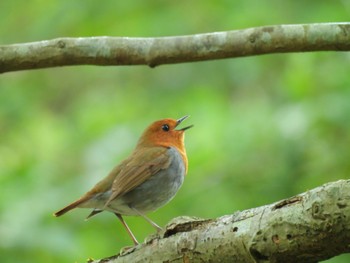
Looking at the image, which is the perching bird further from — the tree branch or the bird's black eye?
the tree branch

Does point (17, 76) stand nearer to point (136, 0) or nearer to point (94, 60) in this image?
point (136, 0)

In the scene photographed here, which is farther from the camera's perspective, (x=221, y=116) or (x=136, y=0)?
(x=136, y=0)

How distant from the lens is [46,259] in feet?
20.2

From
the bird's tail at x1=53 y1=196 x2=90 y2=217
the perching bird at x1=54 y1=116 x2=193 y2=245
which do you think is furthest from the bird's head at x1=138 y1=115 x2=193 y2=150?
the bird's tail at x1=53 y1=196 x2=90 y2=217

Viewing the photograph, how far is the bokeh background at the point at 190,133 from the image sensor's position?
20.0 ft

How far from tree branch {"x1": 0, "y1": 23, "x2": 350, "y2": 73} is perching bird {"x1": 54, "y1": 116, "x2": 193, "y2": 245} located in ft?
4.79

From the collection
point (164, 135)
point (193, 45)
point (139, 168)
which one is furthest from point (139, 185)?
point (193, 45)

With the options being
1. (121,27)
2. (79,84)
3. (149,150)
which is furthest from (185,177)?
(79,84)

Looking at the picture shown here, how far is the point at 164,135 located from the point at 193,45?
7.42 feet

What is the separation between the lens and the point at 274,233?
131 inches

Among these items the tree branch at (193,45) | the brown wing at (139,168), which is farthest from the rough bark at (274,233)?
the brown wing at (139,168)

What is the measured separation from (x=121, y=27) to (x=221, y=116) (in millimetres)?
2778

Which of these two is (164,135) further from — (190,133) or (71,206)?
(71,206)

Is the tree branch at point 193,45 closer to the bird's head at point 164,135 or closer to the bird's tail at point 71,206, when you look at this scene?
the bird's tail at point 71,206
